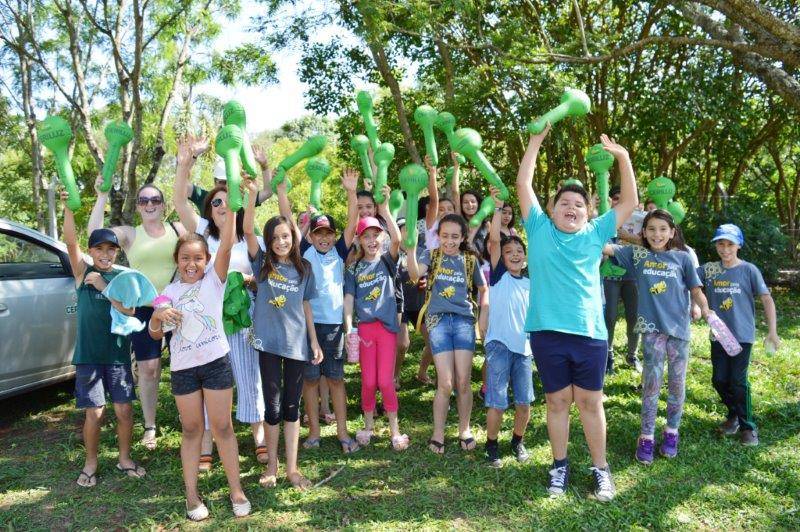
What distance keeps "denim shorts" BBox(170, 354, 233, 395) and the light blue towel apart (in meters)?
0.36

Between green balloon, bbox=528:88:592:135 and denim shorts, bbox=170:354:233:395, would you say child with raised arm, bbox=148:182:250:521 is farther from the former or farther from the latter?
green balloon, bbox=528:88:592:135

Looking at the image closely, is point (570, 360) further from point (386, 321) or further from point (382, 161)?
point (382, 161)

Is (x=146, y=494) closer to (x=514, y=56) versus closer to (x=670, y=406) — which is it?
(x=670, y=406)

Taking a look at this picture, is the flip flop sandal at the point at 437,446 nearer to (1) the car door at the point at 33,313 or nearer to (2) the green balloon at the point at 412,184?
(2) the green balloon at the point at 412,184

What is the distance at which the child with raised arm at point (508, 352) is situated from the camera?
3.50 m

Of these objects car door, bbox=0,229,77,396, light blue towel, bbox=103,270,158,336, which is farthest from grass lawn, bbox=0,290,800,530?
light blue towel, bbox=103,270,158,336

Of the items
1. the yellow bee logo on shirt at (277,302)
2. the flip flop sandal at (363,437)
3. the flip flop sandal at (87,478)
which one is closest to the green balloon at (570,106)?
the yellow bee logo on shirt at (277,302)

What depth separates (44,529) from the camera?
2885 mm

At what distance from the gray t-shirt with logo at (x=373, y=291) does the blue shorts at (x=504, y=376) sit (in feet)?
2.15

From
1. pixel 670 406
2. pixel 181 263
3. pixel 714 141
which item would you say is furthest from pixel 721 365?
pixel 714 141

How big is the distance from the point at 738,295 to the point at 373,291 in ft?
7.70

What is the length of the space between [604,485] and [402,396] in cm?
195

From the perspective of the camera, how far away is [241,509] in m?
2.92

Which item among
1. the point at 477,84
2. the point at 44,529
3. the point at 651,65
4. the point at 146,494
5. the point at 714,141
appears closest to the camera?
the point at 44,529
